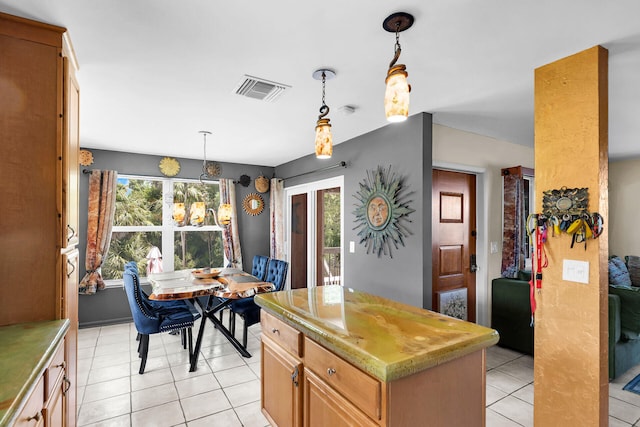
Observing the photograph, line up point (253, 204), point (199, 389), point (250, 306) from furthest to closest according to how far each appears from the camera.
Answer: point (253, 204), point (250, 306), point (199, 389)

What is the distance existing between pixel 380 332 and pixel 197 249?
14.6ft

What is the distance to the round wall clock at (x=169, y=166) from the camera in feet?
16.4

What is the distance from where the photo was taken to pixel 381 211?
348cm

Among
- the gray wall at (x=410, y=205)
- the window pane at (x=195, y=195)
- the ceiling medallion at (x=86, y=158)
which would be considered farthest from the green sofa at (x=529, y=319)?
the ceiling medallion at (x=86, y=158)

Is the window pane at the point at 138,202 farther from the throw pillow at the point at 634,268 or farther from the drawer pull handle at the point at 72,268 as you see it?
the throw pillow at the point at 634,268

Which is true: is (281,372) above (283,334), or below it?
below

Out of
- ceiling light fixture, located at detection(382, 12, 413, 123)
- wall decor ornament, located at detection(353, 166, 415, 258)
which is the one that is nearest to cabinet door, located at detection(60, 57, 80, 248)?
ceiling light fixture, located at detection(382, 12, 413, 123)

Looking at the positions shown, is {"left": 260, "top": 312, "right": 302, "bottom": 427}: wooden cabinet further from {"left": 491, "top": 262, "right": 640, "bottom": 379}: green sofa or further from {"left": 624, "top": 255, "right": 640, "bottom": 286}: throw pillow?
{"left": 624, "top": 255, "right": 640, "bottom": 286}: throw pillow

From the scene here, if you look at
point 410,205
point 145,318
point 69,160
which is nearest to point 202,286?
point 145,318

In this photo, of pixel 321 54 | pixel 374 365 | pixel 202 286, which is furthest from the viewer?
pixel 202 286

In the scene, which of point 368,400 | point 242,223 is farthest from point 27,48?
point 242,223

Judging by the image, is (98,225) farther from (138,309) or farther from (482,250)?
(482,250)

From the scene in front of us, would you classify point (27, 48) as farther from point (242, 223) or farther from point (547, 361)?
point (242, 223)

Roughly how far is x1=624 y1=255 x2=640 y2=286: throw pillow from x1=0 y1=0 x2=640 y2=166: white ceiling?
283 centimetres
